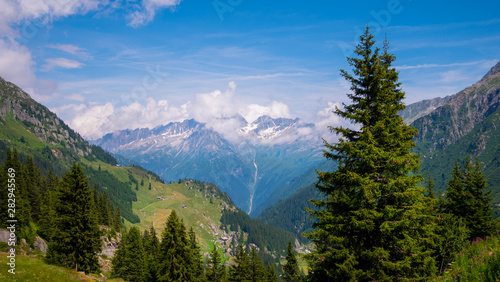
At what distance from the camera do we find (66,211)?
138 ft

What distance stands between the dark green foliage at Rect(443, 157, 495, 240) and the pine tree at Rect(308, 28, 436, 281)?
27692 mm

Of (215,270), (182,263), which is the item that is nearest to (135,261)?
(215,270)

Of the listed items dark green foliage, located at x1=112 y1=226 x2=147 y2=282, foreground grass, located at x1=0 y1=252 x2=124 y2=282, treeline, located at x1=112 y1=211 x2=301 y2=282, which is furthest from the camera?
dark green foliage, located at x1=112 y1=226 x2=147 y2=282

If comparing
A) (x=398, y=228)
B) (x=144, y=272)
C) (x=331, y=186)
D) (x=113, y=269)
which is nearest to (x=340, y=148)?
(x=331, y=186)

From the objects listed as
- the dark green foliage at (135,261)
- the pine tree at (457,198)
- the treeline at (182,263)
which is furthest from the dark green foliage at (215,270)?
the pine tree at (457,198)

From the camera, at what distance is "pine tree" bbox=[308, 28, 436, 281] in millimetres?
15188

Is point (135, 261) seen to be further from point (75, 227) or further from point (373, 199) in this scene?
point (373, 199)

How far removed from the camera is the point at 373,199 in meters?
15.5

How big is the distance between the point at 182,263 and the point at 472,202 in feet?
153

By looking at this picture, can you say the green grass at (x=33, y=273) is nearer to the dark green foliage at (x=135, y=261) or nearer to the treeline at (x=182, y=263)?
the treeline at (x=182, y=263)

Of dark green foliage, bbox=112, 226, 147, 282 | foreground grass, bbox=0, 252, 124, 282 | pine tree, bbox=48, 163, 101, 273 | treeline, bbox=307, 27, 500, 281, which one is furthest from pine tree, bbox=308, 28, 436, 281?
dark green foliage, bbox=112, 226, 147, 282

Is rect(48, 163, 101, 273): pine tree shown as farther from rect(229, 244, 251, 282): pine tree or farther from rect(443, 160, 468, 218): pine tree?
rect(443, 160, 468, 218): pine tree

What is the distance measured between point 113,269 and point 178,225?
48377 mm

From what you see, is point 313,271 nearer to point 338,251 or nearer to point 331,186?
point 338,251
